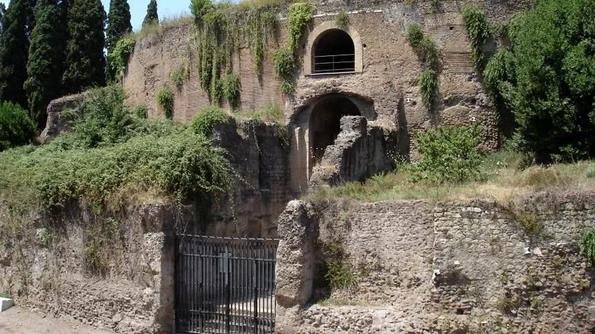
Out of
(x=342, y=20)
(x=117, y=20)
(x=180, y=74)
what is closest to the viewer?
(x=342, y=20)

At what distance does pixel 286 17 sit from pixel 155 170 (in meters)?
9.56

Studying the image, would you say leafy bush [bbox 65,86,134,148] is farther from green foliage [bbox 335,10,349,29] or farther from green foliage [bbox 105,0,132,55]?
green foliage [bbox 105,0,132,55]

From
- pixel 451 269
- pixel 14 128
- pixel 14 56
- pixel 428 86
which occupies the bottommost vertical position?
pixel 451 269

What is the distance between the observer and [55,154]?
46.1 feet

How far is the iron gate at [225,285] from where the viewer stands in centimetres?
1066

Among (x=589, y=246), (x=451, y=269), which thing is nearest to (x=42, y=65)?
(x=451, y=269)

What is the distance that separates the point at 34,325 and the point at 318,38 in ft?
35.9

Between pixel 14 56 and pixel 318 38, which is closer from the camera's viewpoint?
pixel 318 38

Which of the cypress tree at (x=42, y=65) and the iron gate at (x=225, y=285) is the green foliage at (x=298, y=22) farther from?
the cypress tree at (x=42, y=65)

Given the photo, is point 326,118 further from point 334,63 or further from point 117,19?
point 117,19

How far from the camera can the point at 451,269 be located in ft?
30.6

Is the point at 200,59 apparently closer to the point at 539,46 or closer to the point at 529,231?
the point at 539,46

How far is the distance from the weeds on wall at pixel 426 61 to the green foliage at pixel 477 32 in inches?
38.1

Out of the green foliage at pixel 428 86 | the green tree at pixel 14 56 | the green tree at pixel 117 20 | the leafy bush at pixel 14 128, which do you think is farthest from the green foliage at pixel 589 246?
the green tree at pixel 117 20
